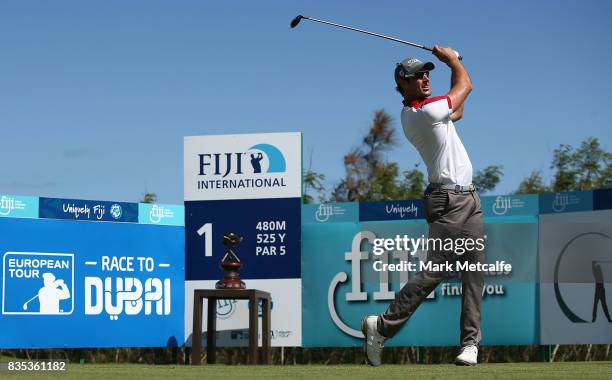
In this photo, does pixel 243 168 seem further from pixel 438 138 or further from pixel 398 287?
pixel 438 138

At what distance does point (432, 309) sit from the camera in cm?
1120

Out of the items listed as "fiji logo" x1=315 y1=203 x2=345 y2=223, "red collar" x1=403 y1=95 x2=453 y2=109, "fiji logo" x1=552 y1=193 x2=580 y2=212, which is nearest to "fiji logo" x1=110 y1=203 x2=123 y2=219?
"fiji logo" x1=315 y1=203 x2=345 y2=223

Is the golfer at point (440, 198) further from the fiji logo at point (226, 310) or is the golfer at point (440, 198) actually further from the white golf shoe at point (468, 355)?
the fiji logo at point (226, 310)

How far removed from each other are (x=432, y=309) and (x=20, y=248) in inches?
170

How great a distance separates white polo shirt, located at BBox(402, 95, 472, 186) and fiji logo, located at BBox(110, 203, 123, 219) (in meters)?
5.90

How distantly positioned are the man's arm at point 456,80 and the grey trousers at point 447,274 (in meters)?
0.51

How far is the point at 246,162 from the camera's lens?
37.9ft

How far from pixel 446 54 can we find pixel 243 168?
17.8 feet

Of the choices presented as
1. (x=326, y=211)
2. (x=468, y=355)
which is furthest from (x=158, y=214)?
(x=468, y=355)

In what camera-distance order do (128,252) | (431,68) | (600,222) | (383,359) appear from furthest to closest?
1. (383,359)
2. (128,252)
3. (600,222)
4. (431,68)

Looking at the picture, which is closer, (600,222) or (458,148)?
(458,148)

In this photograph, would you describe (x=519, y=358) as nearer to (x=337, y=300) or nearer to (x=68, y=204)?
(x=337, y=300)

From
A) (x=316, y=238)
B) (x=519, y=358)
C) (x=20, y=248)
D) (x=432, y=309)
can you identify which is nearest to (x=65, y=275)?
(x=20, y=248)

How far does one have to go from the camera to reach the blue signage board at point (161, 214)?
11.8m
